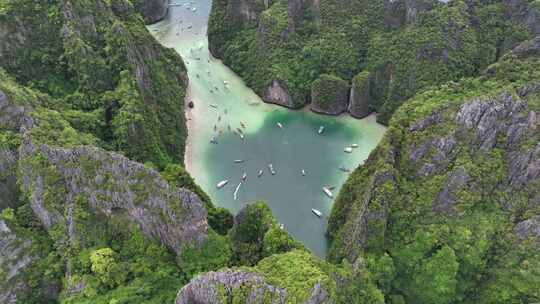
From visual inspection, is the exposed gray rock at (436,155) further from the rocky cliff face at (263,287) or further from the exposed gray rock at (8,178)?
the exposed gray rock at (8,178)

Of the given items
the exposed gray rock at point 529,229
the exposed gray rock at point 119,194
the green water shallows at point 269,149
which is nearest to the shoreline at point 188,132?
the green water shallows at point 269,149

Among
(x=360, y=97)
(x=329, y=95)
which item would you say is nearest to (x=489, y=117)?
(x=360, y=97)

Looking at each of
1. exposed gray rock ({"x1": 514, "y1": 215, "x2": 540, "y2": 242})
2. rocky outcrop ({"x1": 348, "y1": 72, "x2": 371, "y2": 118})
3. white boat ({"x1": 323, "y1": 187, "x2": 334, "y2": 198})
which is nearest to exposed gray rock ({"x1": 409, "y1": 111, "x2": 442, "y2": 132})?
exposed gray rock ({"x1": 514, "y1": 215, "x2": 540, "y2": 242})

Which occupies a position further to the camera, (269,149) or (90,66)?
(269,149)

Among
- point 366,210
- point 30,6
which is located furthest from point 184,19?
point 366,210

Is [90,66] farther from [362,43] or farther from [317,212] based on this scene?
[362,43]

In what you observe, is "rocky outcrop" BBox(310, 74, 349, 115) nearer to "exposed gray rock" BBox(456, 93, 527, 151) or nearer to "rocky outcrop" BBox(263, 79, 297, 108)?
"rocky outcrop" BBox(263, 79, 297, 108)
